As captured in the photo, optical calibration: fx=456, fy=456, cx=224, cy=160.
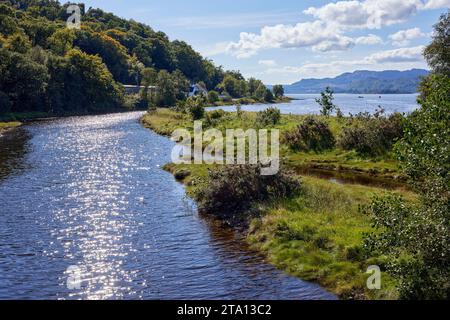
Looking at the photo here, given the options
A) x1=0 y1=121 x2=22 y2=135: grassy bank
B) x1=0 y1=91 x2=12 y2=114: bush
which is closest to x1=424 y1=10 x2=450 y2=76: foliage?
x1=0 y1=121 x2=22 y2=135: grassy bank

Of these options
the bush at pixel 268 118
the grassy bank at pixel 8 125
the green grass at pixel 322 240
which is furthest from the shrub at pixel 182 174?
the grassy bank at pixel 8 125

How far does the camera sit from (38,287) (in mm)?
21703

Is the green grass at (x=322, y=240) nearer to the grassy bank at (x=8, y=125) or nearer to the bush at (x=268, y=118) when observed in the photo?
the bush at (x=268, y=118)

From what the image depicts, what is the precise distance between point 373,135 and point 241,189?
29406 mm

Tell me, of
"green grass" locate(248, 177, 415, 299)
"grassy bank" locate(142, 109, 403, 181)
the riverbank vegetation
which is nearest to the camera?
the riverbank vegetation

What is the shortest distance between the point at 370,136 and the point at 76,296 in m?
45.5

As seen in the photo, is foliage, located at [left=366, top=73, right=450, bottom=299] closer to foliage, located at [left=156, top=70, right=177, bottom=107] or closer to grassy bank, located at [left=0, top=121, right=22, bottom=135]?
grassy bank, located at [left=0, top=121, right=22, bottom=135]

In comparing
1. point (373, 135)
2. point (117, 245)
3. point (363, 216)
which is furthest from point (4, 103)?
point (363, 216)

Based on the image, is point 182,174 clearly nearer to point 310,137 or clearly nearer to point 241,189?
point 241,189

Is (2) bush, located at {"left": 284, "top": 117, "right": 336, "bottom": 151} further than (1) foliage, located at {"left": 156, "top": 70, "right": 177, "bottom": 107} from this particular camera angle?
No

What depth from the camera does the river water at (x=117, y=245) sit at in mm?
21562

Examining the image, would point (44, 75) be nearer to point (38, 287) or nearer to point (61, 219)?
point (61, 219)

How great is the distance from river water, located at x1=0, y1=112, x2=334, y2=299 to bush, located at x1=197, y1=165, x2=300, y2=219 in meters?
1.77

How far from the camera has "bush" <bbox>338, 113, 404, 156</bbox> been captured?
5662 cm
